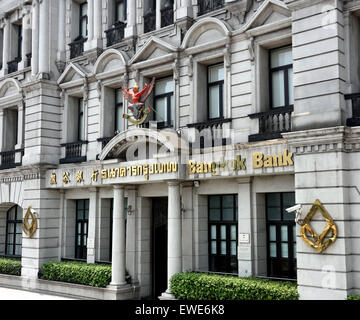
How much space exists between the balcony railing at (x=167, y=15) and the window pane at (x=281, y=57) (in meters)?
4.99

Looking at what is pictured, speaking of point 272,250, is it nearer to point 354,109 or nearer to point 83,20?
point 354,109

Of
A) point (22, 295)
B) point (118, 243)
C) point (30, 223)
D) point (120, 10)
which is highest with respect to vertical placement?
point (120, 10)

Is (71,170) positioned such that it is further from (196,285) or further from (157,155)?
(196,285)

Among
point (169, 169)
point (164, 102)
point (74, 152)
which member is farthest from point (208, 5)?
point (74, 152)

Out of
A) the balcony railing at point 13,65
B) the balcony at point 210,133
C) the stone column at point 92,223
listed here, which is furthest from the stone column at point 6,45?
the balcony at point 210,133

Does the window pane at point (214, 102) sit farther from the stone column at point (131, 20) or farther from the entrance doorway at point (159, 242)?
the stone column at point (131, 20)

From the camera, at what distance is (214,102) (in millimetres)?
18922

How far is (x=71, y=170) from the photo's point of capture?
22500 millimetres

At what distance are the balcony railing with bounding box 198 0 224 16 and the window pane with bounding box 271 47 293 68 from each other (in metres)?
2.92

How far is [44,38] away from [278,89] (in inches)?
513

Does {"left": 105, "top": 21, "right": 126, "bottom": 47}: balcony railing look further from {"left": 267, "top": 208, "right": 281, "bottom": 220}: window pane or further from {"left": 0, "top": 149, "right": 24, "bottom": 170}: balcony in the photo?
{"left": 267, "top": 208, "right": 281, "bottom": 220}: window pane
